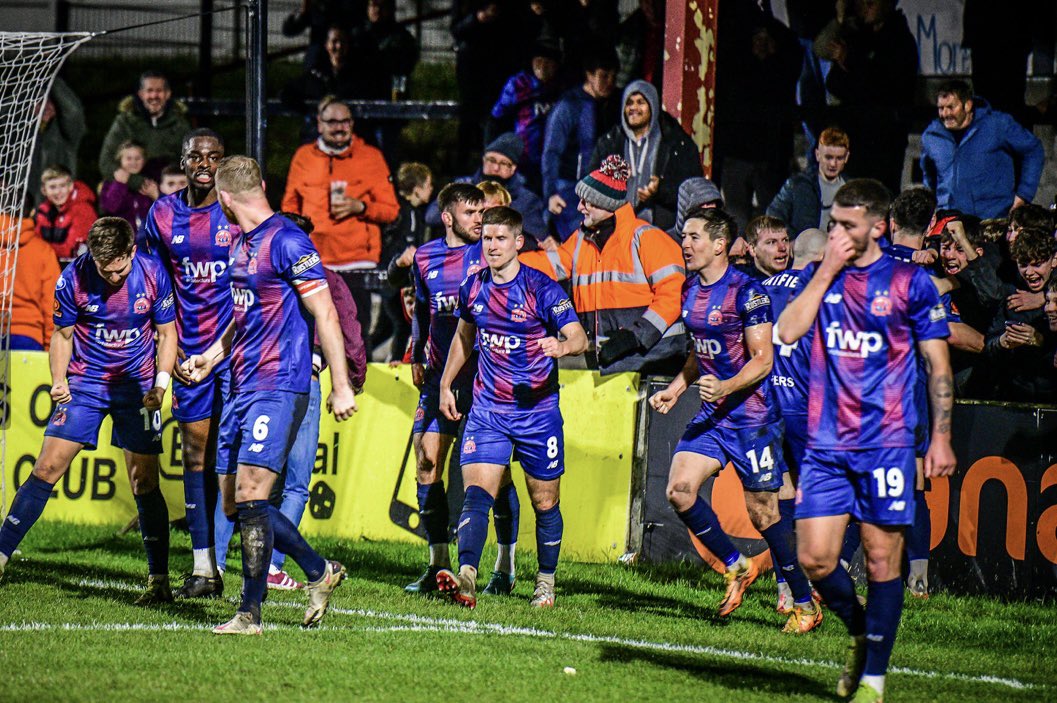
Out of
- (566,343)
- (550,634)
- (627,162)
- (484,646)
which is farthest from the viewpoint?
(627,162)

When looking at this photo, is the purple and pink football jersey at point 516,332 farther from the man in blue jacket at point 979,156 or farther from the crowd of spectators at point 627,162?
the man in blue jacket at point 979,156

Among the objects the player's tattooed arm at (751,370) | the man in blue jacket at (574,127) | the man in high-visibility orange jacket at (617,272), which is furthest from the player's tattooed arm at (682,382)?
the man in blue jacket at (574,127)

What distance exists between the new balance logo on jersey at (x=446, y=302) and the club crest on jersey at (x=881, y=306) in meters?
3.65

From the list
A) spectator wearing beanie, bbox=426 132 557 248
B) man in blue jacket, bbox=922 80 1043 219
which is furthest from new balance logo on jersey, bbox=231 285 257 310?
man in blue jacket, bbox=922 80 1043 219

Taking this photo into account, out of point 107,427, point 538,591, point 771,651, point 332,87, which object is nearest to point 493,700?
point 771,651

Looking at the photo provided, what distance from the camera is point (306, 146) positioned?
Result: 44.1 feet

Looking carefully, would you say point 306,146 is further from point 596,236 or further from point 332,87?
point 596,236

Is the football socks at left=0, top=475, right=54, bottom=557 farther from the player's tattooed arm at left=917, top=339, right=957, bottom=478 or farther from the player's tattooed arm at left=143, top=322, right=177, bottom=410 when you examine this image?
the player's tattooed arm at left=917, top=339, right=957, bottom=478

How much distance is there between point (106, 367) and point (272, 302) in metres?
1.95

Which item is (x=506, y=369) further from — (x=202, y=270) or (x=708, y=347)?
(x=202, y=270)

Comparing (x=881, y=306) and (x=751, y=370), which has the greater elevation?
(x=881, y=306)

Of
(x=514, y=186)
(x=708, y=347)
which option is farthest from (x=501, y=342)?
(x=514, y=186)

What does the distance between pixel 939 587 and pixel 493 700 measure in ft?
15.2

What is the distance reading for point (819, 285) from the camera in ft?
20.3
